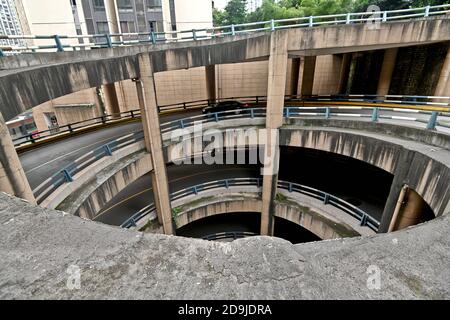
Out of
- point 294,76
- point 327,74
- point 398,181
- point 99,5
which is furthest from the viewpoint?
point 99,5

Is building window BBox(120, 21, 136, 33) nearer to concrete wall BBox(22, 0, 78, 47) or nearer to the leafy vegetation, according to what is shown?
concrete wall BBox(22, 0, 78, 47)

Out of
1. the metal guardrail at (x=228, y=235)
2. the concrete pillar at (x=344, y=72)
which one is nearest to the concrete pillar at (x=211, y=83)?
the metal guardrail at (x=228, y=235)

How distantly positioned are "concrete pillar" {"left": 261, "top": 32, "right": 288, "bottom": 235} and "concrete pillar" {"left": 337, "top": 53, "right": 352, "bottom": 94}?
44.4 feet

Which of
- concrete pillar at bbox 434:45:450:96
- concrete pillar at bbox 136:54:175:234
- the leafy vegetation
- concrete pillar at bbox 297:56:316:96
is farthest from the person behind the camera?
the leafy vegetation

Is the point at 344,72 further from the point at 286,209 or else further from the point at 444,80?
the point at 286,209

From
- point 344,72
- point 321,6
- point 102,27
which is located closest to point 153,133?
point 344,72

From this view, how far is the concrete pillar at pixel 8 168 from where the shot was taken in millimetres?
5238

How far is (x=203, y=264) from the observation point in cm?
199

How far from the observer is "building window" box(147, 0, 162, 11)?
1056 inches

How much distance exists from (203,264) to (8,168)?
6.04 meters

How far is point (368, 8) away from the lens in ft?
89.9

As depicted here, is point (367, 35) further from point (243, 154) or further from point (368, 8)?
point (368, 8)
